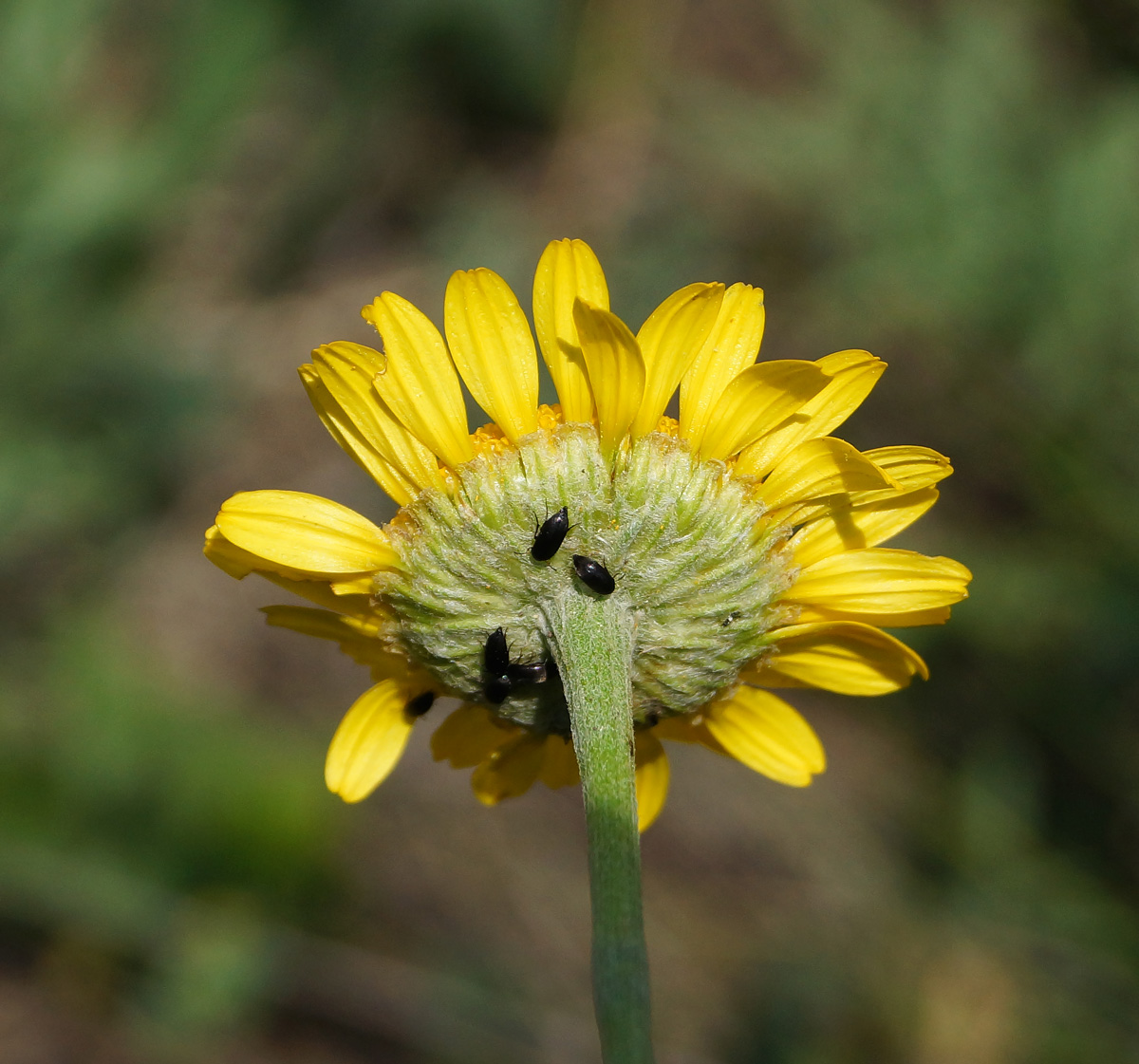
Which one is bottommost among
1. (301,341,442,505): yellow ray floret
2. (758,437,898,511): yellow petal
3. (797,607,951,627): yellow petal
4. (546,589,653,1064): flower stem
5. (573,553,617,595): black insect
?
(546,589,653,1064): flower stem

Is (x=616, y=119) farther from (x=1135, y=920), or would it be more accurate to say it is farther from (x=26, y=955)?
(x=26, y=955)

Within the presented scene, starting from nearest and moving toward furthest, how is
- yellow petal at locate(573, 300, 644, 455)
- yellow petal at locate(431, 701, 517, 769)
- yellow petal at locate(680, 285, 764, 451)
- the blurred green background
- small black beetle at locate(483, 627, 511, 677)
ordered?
yellow petal at locate(573, 300, 644, 455), small black beetle at locate(483, 627, 511, 677), yellow petal at locate(680, 285, 764, 451), yellow petal at locate(431, 701, 517, 769), the blurred green background

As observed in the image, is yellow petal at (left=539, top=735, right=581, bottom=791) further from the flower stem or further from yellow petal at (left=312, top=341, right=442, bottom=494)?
yellow petal at (left=312, top=341, right=442, bottom=494)

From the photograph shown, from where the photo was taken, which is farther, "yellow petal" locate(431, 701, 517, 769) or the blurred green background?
the blurred green background

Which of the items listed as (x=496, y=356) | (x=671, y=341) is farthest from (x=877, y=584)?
(x=496, y=356)

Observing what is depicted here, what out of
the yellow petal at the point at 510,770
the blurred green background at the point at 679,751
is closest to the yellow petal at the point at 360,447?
the yellow petal at the point at 510,770

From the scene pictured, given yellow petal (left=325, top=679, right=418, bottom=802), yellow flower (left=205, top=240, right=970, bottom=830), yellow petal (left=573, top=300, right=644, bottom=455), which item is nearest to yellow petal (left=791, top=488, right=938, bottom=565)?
yellow flower (left=205, top=240, right=970, bottom=830)

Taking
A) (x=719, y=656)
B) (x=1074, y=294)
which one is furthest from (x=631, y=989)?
(x=1074, y=294)
